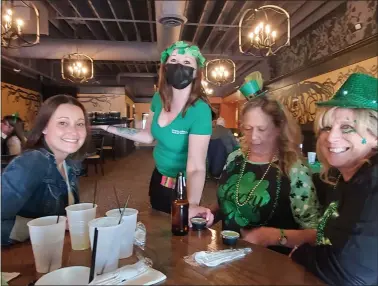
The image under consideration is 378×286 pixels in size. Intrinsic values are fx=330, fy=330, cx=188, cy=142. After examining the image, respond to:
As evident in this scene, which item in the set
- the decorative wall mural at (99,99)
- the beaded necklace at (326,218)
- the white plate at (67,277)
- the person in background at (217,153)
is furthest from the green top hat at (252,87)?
the decorative wall mural at (99,99)

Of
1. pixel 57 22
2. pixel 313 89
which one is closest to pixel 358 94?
pixel 313 89

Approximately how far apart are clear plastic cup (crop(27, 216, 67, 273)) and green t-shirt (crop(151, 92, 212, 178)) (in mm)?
858

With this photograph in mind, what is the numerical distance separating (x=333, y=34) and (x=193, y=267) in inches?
228

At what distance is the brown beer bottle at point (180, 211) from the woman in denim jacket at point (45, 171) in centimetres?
48

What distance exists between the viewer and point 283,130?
65.6 inches

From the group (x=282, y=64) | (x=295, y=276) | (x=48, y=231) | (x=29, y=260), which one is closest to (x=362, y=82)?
(x=295, y=276)

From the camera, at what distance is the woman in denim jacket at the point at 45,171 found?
1165mm

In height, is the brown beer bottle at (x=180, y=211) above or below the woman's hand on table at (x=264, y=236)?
above

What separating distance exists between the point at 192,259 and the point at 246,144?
857mm

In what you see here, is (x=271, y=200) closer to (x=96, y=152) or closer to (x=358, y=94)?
(x=358, y=94)

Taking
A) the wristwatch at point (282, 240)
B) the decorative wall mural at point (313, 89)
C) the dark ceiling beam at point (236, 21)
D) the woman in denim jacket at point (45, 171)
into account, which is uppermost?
the dark ceiling beam at point (236, 21)

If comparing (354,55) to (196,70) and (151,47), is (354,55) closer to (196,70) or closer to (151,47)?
(196,70)

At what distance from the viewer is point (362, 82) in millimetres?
1078

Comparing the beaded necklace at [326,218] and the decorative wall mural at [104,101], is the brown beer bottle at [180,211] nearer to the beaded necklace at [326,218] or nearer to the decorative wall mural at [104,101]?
the beaded necklace at [326,218]
